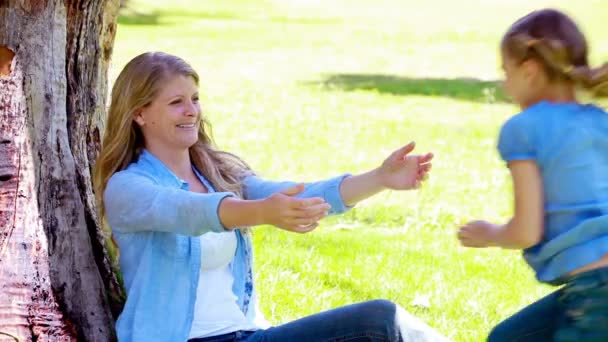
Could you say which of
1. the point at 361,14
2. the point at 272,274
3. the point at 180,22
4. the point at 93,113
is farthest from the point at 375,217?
the point at 361,14

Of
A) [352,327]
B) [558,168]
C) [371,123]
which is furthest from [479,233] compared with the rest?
[371,123]

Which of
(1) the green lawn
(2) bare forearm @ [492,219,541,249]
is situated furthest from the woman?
(1) the green lawn

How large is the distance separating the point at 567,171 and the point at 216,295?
3.66 feet

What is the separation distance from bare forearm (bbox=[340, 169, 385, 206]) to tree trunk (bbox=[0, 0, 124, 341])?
2.49 ft

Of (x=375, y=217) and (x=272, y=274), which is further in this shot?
(x=375, y=217)

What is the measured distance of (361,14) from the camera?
22984 mm

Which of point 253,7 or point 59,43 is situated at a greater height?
point 59,43

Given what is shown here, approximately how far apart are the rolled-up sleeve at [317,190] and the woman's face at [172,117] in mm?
285

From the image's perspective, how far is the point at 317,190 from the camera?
3.43m

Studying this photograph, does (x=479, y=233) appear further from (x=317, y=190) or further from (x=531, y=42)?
(x=317, y=190)

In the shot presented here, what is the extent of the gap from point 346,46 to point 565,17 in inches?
585

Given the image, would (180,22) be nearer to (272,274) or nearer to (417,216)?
(417,216)

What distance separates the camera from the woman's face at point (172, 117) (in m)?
3.29

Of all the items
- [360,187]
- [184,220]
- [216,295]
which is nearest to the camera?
[184,220]
